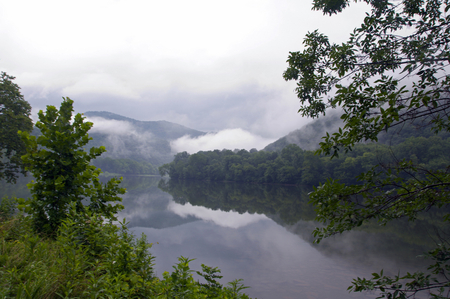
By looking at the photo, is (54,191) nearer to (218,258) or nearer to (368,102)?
(368,102)

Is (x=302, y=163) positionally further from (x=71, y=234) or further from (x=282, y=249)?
(x=71, y=234)

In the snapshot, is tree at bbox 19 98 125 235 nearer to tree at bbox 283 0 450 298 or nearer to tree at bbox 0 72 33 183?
tree at bbox 283 0 450 298

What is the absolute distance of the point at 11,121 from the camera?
51.6 ft

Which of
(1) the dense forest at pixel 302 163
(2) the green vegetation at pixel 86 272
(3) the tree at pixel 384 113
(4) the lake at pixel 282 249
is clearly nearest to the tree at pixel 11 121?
(4) the lake at pixel 282 249

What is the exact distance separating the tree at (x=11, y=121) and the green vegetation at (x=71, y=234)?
479 inches

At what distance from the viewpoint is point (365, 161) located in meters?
67.2

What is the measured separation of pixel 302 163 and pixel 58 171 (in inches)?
3315

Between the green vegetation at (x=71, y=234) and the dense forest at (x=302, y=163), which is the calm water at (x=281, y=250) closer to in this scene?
the green vegetation at (x=71, y=234)

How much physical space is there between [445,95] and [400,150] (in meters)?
72.2

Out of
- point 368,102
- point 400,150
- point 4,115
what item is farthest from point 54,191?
point 400,150

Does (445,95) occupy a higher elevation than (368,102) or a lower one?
higher

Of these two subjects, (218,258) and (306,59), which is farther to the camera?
(218,258)

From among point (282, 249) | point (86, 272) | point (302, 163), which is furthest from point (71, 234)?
point (302, 163)

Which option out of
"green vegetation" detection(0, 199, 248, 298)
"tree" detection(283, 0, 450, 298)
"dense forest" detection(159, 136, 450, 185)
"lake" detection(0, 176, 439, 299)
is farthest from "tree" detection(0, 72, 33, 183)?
"dense forest" detection(159, 136, 450, 185)
